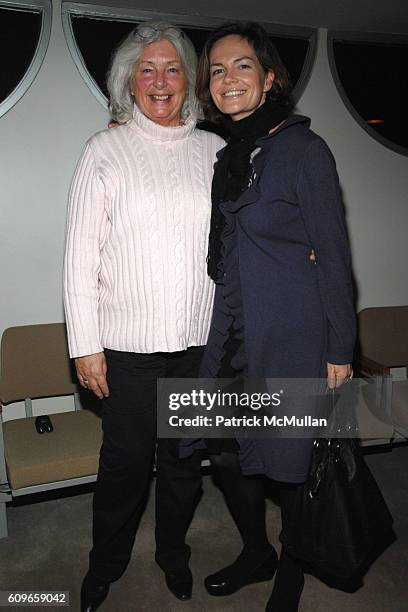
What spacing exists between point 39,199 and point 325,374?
1.80 m

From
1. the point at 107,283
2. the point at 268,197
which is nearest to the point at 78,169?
the point at 107,283

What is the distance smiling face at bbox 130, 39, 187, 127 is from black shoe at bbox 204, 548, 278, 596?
1.61 m

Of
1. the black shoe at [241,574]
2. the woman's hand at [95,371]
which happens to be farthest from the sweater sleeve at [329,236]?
the black shoe at [241,574]

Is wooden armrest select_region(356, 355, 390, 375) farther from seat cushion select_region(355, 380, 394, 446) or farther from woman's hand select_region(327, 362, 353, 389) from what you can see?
woman's hand select_region(327, 362, 353, 389)

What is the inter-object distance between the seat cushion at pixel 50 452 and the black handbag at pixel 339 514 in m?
1.00

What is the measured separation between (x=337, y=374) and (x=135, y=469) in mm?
781

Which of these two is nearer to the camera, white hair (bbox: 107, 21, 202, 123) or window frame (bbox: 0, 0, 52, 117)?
white hair (bbox: 107, 21, 202, 123)

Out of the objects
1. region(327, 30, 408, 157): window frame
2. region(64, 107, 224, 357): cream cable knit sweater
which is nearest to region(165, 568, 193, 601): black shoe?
region(64, 107, 224, 357): cream cable knit sweater

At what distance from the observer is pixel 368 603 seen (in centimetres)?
219

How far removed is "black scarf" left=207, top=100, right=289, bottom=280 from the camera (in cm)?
180

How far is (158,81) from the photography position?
194cm

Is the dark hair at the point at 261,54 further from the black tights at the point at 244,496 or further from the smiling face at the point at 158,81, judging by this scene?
the black tights at the point at 244,496

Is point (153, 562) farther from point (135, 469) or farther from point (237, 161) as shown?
point (237, 161)

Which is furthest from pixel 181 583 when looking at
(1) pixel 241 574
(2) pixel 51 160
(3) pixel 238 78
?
(2) pixel 51 160
